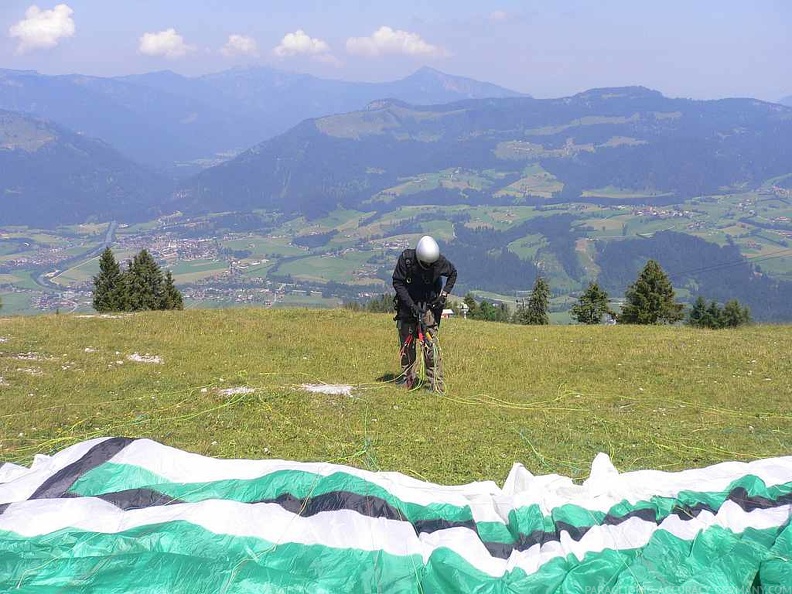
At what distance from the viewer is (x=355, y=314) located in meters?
24.4

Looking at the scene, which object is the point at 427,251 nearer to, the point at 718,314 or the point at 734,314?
the point at 718,314

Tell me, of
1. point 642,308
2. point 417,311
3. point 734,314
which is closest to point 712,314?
point 734,314

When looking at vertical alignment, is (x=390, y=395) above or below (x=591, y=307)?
above

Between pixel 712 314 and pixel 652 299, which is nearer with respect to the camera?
pixel 652 299

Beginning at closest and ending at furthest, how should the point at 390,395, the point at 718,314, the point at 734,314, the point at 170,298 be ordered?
the point at 390,395, the point at 170,298, the point at 734,314, the point at 718,314

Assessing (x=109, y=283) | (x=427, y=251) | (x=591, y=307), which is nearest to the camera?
(x=427, y=251)

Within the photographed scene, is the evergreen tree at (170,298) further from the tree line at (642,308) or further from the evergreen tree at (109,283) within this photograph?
the tree line at (642,308)

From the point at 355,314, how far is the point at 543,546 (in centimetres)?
1914

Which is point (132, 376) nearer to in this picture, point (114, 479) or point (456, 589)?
point (114, 479)

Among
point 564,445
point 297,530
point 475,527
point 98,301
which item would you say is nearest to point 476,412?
point 564,445

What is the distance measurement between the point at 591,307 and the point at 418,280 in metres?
40.8

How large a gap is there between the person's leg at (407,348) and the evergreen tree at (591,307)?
3958 centimetres

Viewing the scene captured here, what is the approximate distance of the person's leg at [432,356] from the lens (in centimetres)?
1195

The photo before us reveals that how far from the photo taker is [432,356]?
40.5 ft
